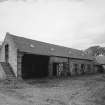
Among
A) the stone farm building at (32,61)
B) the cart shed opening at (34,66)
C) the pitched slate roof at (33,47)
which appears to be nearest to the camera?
the stone farm building at (32,61)

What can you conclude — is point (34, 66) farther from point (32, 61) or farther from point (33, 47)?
point (33, 47)

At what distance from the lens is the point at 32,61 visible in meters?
24.0

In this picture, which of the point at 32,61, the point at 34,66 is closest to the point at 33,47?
the point at 32,61

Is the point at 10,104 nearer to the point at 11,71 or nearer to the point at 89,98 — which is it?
the point at 89,98

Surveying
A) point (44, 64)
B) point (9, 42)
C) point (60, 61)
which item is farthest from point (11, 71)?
point (60, 61)

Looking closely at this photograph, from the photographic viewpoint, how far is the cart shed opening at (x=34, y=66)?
75.0 ft

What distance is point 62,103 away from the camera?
8.59m

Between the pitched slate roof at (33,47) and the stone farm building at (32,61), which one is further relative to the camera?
the pitched slate roof at (33,47)

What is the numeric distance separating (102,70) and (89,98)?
36.4m

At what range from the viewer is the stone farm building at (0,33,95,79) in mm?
19670

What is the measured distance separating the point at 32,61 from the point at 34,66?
41.5 inches

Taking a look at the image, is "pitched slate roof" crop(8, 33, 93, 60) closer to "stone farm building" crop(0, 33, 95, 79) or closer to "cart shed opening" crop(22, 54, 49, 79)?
"stone farm building" crop(0, 33, 95, 79)

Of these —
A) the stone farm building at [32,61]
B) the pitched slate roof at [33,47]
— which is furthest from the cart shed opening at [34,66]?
the pitched slate roof at [33,47]

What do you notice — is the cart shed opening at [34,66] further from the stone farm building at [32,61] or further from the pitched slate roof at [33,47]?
the pitched slate roof at [33,47]
